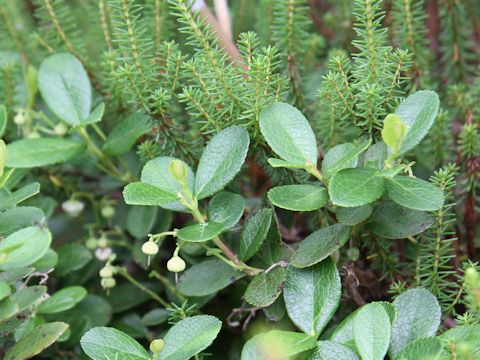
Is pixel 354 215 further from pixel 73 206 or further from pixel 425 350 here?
pixel 73 206

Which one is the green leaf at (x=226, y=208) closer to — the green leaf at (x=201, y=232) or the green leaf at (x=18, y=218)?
the green leaf at (x=201, y=232)

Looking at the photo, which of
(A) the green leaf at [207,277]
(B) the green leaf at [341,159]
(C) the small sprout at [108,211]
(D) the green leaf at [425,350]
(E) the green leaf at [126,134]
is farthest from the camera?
(C) the small sprout at [108,211]

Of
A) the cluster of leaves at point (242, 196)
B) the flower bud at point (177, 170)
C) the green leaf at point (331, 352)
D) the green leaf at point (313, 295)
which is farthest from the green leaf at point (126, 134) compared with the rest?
the green leaf at point (331, 352)

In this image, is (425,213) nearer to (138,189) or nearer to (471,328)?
(471,328)

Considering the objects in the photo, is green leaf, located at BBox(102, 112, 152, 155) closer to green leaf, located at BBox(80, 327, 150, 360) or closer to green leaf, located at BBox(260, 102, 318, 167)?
green leaf, located at BBox(260, 102, 318, 167)

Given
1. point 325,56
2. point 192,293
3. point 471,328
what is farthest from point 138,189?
point 325,56

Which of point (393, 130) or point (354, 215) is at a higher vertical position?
point (393, 130)

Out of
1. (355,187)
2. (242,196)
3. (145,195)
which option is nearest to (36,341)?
(145,195)
